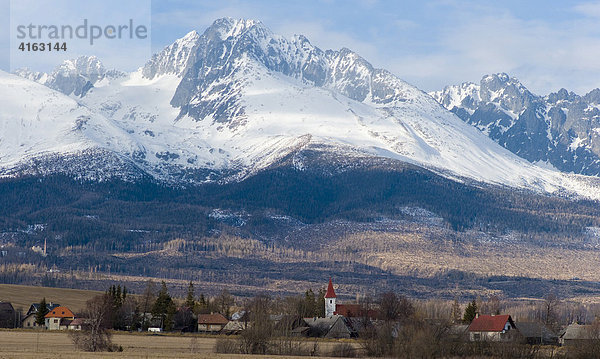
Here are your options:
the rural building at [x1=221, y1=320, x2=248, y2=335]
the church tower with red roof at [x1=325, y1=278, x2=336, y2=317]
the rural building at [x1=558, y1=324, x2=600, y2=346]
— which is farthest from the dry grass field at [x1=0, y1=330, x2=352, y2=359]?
the church tower with red roof at [x1=325, y1=278, x2=336, y2=317]

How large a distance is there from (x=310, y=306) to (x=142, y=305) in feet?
84.5

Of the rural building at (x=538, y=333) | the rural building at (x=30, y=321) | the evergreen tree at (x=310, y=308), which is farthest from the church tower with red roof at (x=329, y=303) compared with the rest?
the rural building at (x=30, y=321)

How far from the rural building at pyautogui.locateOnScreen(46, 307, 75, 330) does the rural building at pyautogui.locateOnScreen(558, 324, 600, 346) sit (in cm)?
6904

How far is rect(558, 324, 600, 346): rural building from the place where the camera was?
112262 mm

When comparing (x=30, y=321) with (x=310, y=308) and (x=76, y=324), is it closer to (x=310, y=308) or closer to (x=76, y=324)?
(x=76, y=324)

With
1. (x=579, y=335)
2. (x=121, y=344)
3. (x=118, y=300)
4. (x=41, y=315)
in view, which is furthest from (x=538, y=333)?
(x=41, y=315)

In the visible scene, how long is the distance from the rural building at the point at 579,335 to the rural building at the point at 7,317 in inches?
2998

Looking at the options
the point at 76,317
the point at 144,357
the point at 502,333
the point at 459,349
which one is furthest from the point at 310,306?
the point at 144,357

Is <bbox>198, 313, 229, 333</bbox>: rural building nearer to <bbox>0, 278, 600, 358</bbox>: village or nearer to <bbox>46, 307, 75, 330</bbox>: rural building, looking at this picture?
<bbox>0, 278, 600, 358</bbox>: village

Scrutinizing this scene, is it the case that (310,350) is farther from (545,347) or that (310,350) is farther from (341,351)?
(545,347)

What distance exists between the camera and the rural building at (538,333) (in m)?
135

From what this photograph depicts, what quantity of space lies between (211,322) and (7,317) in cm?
2926

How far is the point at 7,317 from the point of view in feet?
512

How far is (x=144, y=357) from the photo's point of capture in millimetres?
94062
